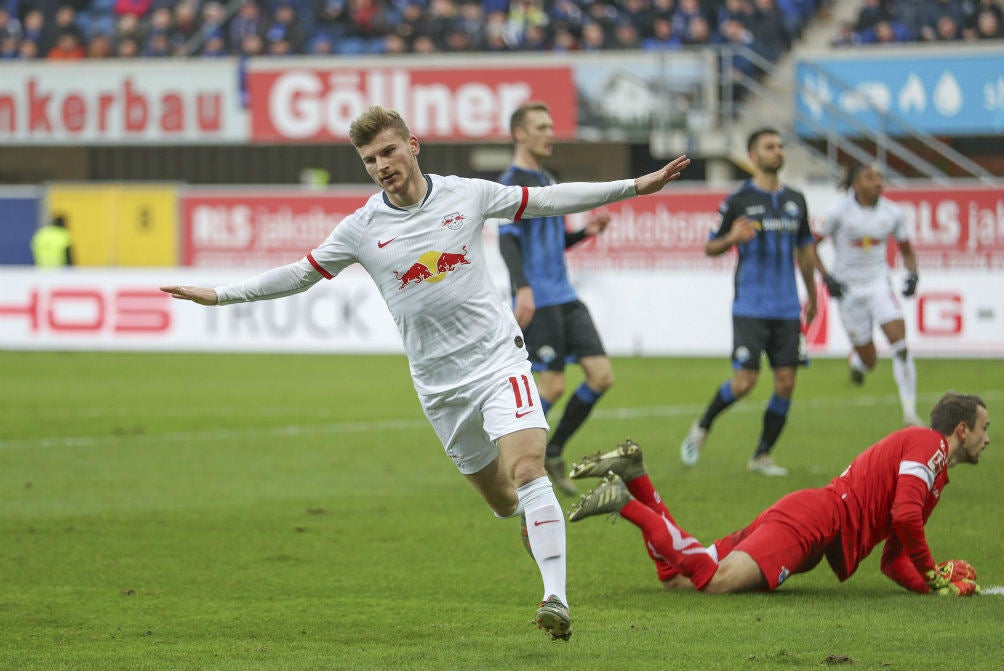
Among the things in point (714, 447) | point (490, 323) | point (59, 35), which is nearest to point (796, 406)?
point (714, 447)

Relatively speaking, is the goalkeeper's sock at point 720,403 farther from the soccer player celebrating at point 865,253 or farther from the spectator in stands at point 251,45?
the spectator in stands at point 251,45

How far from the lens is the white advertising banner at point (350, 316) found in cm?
1900

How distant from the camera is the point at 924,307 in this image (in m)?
19.1

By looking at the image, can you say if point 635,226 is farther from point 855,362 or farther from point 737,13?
point 855,362

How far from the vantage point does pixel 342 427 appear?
13.6 m

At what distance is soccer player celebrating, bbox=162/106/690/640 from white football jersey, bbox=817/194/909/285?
720cm

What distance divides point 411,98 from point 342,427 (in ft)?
48.6

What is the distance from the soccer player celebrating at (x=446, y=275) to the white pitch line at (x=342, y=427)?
6.68 m

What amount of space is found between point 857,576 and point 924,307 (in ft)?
40.9

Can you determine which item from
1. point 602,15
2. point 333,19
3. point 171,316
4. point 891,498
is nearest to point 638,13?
point 602,15

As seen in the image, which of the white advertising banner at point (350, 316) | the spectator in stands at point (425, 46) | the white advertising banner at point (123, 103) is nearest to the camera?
the white advertising banner at point (350, 316)

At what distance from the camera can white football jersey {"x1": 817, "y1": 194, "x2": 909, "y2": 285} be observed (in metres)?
13.0

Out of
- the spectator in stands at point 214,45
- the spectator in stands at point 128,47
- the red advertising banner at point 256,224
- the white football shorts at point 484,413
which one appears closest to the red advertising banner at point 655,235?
the red advertising banner at point 256,224

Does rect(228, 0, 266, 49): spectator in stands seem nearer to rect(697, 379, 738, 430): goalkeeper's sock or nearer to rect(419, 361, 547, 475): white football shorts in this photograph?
rect(697, 379, 738, 430): goalkeeper's sock
